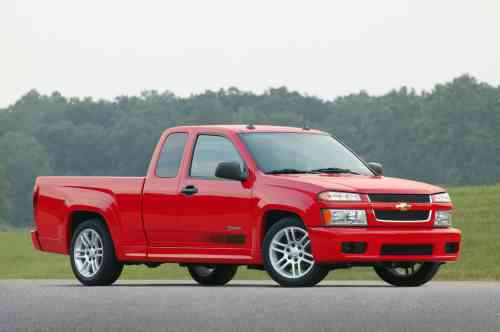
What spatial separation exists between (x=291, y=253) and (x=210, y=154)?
6.43 ft

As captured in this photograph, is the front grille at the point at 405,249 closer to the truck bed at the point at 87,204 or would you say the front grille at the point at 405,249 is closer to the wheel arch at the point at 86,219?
the truck bed at the point at 87,204

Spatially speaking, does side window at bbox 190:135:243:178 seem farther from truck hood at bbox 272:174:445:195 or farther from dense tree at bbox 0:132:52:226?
dense tree at bbox 0:132:52:226

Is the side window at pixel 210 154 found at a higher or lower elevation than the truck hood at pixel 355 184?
higher

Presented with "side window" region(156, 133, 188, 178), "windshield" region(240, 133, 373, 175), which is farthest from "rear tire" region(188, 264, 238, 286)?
"windshield" region(240, 133, 373, 175)

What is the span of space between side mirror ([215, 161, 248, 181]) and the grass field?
15.1 meters

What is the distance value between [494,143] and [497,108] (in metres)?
11.4

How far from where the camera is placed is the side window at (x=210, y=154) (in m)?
15.8

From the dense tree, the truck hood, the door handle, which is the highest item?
the truck hood

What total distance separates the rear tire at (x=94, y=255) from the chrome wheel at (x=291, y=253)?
9.46 feet

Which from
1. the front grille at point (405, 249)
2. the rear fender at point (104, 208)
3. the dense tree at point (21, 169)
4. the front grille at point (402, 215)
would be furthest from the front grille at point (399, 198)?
the dense tree at point (21, 169)

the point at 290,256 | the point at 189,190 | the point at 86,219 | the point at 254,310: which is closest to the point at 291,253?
the point at 290,256

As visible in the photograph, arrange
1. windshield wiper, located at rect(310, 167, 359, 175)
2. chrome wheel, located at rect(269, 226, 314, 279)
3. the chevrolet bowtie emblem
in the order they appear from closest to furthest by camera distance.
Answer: chrome wheel, located at rect(269, 226, 314, 279), the chevrolet bowtie emblem, windshield wiper, located at rect(310, 167, 359, 175)

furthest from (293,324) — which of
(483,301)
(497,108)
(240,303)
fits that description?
(497,108)

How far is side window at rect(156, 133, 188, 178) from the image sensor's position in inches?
641
